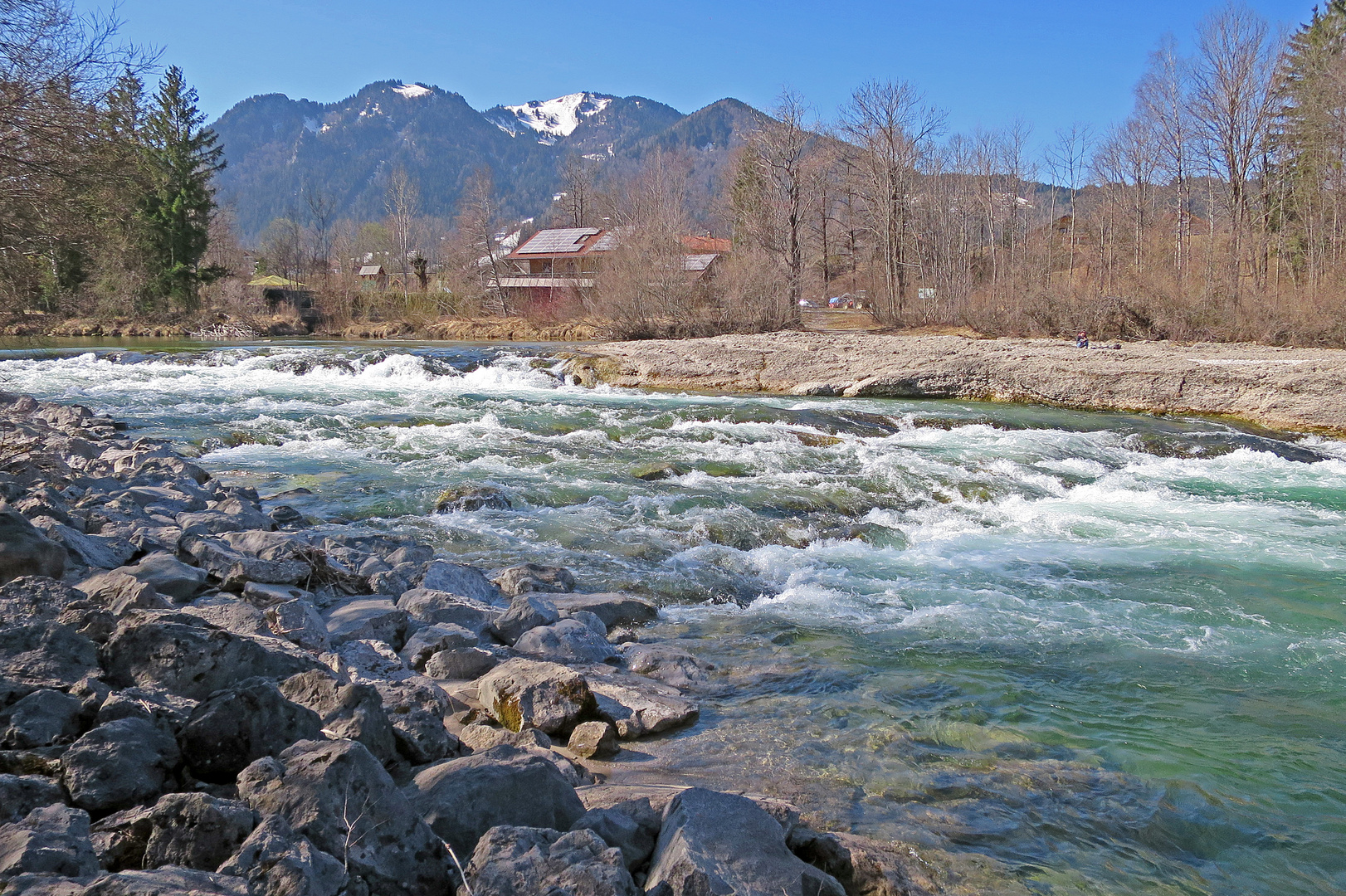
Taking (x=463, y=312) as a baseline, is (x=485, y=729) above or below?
below

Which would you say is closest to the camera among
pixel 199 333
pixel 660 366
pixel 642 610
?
pixel 642 610

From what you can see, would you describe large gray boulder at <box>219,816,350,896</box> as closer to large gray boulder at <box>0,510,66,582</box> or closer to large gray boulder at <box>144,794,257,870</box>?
large gray boulder at <box>144,794,257,870</box>

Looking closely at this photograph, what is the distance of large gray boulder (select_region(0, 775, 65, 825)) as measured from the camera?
7.33 ft

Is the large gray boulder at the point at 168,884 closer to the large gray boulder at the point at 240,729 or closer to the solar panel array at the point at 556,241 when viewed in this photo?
the large gray boulder at the point at 240,729

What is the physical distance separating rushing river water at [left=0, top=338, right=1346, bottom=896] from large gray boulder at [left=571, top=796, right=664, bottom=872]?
88cm

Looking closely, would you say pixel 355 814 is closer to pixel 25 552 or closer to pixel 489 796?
pixel 489 796

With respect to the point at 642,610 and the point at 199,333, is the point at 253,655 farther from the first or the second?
the point at 199,333

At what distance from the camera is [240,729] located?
2713 millimetres

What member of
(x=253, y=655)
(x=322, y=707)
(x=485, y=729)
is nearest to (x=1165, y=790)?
(x=485, y=729)

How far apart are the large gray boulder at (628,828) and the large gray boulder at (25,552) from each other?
3.13m

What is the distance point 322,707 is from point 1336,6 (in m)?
45.3

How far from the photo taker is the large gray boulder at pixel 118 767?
2.41 meters

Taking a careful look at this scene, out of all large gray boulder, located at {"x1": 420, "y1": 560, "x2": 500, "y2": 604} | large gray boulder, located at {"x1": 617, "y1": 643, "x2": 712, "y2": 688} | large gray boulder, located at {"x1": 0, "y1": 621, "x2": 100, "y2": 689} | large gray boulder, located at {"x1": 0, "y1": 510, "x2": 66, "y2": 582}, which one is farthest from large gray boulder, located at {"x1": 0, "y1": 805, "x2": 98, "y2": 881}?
large gray boulder, located at {"x1": 420, "y1": 560, "x2": 500, "y2": 604}

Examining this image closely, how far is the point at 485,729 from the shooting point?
144 inches
